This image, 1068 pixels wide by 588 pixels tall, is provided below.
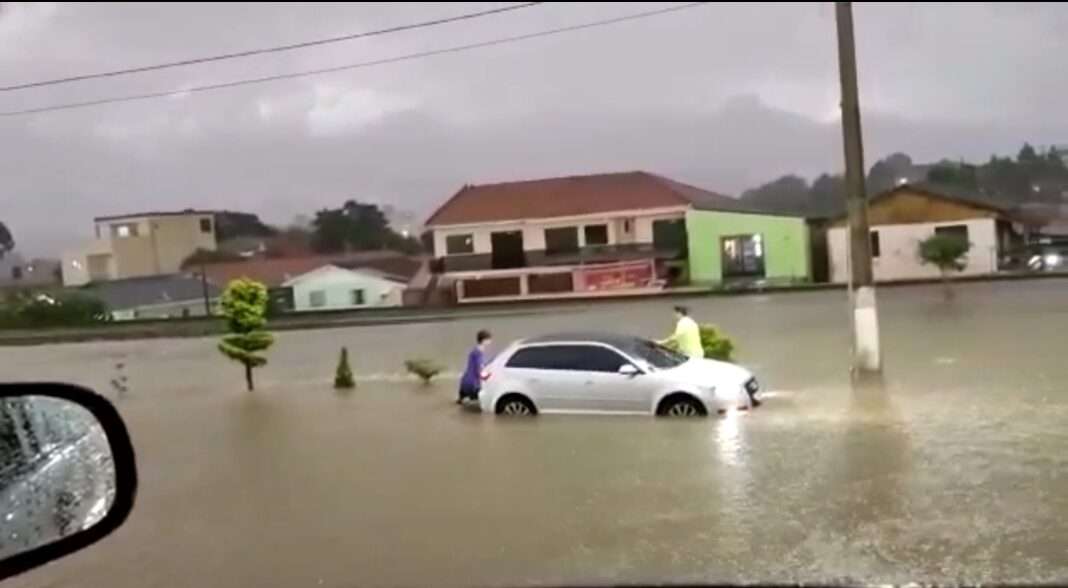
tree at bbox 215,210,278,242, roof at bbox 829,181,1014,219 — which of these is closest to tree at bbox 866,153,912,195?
roof at bbox 829,181,1014,219

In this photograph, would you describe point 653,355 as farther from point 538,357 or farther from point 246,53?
point 246,53

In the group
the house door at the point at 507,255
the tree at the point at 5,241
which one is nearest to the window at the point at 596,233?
the house door at the point at 507,255

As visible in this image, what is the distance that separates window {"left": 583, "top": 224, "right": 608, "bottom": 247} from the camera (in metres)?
2.46

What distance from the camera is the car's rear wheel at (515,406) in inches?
115

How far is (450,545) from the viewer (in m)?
2.37

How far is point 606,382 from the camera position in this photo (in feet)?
9.58

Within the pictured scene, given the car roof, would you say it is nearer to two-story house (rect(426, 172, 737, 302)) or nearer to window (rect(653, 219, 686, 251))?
two-story house (rect(426, 172, 737, 302))

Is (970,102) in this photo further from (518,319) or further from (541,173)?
(518,319)

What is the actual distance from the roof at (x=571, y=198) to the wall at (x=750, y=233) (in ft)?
0.10

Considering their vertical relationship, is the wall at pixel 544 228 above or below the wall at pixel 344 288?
above

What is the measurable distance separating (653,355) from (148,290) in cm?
113

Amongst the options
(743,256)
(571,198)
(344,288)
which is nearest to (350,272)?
(344,288)

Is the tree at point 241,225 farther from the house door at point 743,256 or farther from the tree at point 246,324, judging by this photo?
the house door at point 743,256

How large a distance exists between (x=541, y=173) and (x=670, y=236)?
0.95 ft
